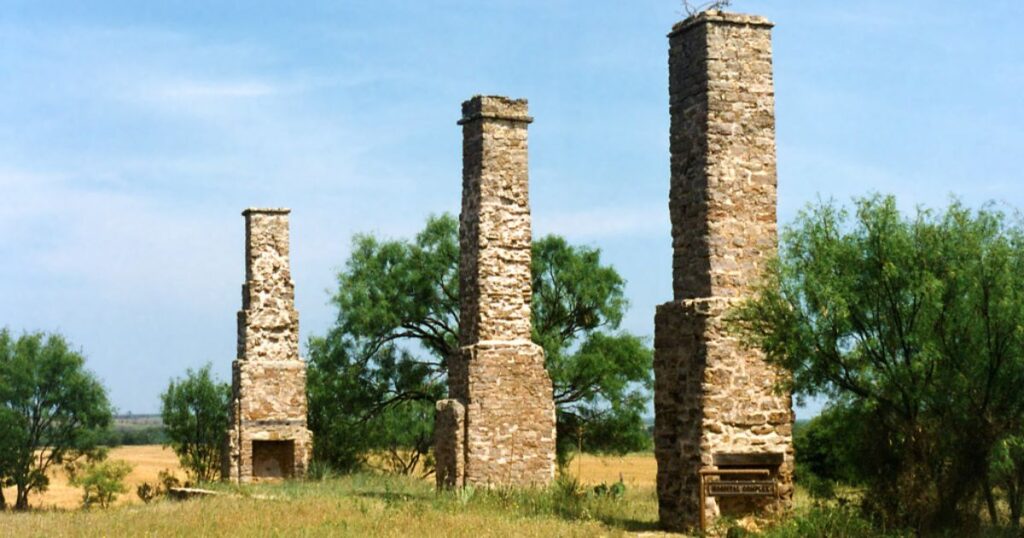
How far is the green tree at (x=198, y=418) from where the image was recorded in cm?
4325

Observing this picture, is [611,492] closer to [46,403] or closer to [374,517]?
[374,517]

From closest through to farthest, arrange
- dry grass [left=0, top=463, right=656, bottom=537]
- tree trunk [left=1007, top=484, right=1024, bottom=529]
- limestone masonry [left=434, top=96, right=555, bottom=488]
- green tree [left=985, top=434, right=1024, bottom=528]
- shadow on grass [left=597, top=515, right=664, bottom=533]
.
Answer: green tree [left=985, top=434, right=1024, bottom=528]
dry grass [left=0, top=463, right=656, bottom=537]
shadow on grass [left=597, top=515, right=664, bottom=533]
tree trunk [left=1007, top=484, right=1024, bottom=529]
limestone masonry [left=434, top=96, right=555, bottom=488]

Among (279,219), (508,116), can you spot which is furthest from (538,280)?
(508,116)

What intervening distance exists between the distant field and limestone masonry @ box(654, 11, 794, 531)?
511 inches

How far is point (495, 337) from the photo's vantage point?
84.7 feet

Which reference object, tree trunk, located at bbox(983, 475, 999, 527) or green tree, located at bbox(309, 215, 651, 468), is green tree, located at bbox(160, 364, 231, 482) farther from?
tree trunk, located at bbox(983, 475, 999, 527)

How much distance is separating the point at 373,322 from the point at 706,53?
2099cm

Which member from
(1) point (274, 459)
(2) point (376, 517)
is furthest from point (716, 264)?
(1) point (274, 459)

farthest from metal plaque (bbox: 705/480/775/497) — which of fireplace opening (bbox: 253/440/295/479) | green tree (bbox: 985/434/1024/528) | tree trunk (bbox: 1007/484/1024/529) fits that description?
fireplace opening (bbox: 253/440/295/479)

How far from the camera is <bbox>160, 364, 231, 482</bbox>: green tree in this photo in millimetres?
43250

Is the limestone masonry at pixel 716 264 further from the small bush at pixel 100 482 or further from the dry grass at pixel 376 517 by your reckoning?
the small bush at pixel 100 482

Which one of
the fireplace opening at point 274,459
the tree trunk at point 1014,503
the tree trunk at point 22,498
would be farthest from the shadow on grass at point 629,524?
the tree trunk at point 22,498

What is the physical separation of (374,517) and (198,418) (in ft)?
79.9


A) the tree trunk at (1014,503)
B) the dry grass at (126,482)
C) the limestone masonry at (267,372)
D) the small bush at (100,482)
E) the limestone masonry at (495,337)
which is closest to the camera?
the tree trunk at (1014,503)
